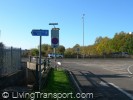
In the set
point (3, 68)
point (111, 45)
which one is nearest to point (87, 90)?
point (3, 68)

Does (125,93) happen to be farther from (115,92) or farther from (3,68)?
(3,68)

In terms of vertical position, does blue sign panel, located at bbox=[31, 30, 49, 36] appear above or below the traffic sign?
below

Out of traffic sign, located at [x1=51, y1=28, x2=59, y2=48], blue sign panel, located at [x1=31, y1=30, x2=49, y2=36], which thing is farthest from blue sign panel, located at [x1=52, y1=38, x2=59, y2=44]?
blue sign panel, located at [x1=31, y1=30, x2=49, y2=36]

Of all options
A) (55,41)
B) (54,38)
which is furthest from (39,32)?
(54,38)

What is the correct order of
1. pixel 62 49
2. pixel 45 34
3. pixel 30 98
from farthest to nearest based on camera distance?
pixel 62 49, pixel 45 34, pixel 30 98

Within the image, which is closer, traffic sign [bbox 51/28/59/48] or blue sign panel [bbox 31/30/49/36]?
blue sign panel [bbox 31/30/49/36]

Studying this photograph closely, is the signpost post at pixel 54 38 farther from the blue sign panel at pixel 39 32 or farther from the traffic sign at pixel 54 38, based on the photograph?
the blue sign panel at pixel 39 32

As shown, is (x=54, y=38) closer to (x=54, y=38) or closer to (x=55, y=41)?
(x=54, y=38)

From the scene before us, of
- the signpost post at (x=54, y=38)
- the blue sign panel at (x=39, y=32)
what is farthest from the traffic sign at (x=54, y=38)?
the blue sign panel at (x=39, y=32)

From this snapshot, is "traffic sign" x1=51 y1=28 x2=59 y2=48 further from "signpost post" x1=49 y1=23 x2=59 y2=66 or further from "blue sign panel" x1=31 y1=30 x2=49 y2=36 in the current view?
"blue sign panel" x1=31 y1=30 x2=49 y2=36

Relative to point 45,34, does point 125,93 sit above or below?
below

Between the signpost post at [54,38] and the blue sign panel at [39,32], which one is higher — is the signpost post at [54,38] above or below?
above

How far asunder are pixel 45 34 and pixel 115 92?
14.0 feet

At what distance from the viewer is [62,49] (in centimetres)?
10300
